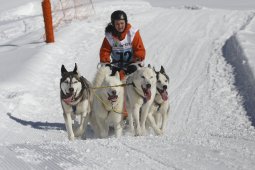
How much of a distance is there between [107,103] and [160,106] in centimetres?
84

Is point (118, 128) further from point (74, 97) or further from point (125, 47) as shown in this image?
point (125, 47)

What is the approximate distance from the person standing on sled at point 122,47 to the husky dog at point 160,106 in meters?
0.53

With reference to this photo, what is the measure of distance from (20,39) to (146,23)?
3.67 m

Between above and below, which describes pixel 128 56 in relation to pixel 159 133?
above

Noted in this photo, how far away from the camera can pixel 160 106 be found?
6.65 meters

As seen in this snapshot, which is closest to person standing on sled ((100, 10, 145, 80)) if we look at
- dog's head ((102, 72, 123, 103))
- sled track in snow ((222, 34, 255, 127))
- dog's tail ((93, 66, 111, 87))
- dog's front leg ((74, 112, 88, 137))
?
dog's tail ((93, 66, 111, 87))

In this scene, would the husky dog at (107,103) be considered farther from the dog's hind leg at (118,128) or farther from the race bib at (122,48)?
the race bib at (122,48)

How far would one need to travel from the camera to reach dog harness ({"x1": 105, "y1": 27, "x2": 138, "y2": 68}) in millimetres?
7039

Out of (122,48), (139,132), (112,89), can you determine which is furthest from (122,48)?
(139,132)

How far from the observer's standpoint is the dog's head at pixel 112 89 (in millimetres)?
6074

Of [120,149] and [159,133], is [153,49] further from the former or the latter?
[120,149]

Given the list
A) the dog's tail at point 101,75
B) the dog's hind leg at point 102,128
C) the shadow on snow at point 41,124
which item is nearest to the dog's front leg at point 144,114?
the dog's hind leg at point 102,128

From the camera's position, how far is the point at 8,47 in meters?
13.2

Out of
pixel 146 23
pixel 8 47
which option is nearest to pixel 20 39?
pixel 8 47
